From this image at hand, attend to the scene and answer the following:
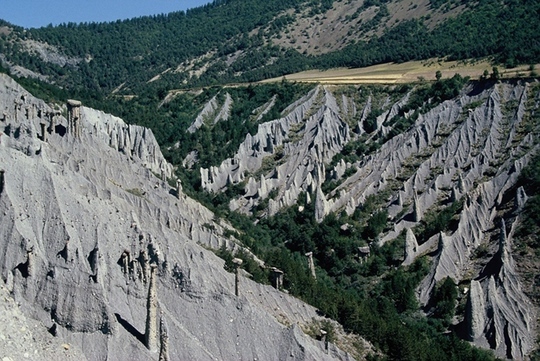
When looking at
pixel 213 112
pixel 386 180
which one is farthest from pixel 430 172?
pixel 213 112

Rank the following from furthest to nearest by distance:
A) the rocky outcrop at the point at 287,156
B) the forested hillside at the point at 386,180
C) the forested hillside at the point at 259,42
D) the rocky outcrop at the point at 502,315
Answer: the forested hillside at the point at 259,42, the rocky outcrop at the point at 287,156, the forested hillside at the point at 386,180, the rocky outcrop at the point at 502,315

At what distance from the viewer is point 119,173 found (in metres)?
53.4

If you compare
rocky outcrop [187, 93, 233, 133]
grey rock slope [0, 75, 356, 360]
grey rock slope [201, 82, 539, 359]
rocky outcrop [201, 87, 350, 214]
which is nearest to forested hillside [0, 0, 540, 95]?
rocky outcrop [187, 93, 233, 133]

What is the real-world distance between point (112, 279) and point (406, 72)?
7825cm

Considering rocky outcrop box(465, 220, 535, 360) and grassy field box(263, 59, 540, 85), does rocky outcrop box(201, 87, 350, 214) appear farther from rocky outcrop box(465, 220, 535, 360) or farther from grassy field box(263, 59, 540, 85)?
rocky outcrop box(465, 220, 535, 360)

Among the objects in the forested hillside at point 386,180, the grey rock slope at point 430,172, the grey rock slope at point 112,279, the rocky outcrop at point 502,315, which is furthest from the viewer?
the grey rock slope at point 430,172

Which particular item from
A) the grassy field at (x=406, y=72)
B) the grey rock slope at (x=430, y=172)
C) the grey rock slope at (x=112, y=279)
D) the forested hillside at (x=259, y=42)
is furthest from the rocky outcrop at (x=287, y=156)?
the grey rock slope at (x=112, y=279)

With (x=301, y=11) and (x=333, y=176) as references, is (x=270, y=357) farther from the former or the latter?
(x=301, y=11)

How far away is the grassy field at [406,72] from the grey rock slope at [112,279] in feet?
171

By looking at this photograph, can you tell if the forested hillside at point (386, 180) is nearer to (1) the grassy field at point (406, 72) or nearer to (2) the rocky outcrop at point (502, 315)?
(2) the rocky outcrop at point (502, 315)

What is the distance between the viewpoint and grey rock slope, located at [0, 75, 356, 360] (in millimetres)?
28250

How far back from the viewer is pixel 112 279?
3123 cm

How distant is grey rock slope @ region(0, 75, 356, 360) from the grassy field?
52.0m

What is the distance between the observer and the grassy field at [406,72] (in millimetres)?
89463
